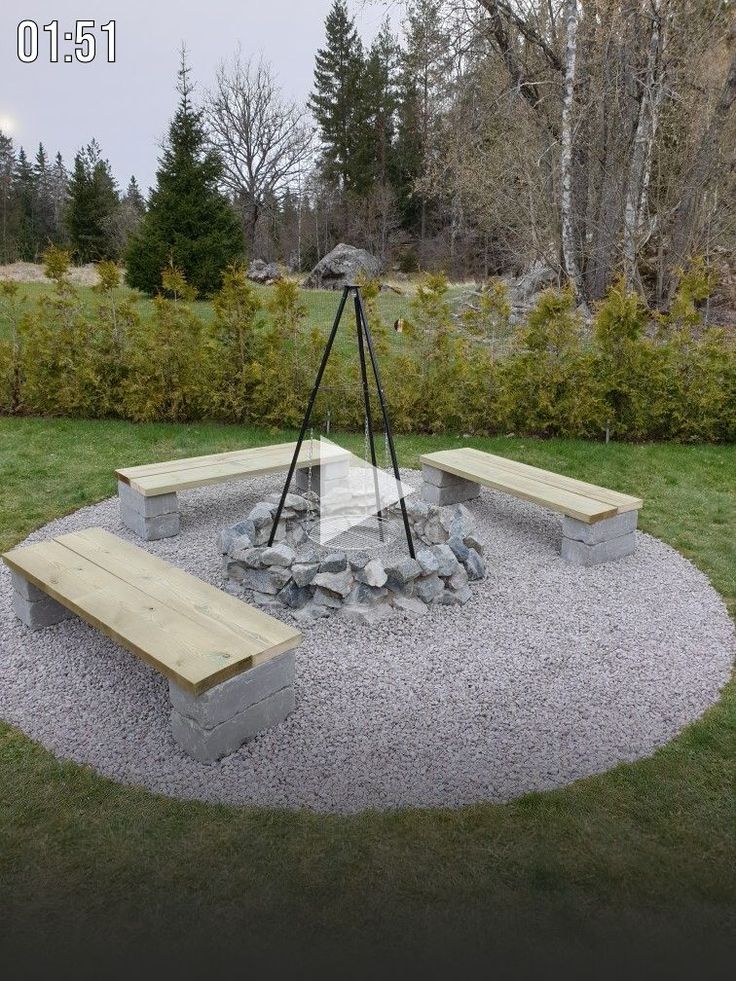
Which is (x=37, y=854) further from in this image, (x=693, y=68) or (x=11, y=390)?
(x=693, y=68)

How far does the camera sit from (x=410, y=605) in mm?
3334

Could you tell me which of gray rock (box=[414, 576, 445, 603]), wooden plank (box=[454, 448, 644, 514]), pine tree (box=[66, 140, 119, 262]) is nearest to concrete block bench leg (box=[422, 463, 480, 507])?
wooden plank (box=[454, 448, 644, 514])

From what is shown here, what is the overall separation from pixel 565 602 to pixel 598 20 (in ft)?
37.3

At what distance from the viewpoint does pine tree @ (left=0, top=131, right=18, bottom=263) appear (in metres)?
16.6

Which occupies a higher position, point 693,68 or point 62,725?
point 693,68

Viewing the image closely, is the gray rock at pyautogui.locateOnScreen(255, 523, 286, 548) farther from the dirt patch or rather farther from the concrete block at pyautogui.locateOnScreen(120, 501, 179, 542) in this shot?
the dirt patch

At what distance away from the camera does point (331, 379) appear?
6.80 m

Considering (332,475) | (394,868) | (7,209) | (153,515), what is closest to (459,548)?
(332,475)

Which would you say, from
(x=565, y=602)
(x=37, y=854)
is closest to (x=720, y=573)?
(x=565, y=602)

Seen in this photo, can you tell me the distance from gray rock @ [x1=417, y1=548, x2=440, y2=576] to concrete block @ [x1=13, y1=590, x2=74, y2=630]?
1.72 meters

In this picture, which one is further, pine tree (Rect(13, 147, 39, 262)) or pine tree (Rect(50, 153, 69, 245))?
pine tree (Rect(50, 153, 69, 245))

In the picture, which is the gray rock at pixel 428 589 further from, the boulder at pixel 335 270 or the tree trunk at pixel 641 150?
the boulder at pixel 335 270

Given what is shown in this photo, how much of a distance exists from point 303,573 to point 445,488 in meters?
1.94

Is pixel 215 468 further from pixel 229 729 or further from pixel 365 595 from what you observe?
pixel 229 729
